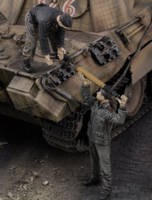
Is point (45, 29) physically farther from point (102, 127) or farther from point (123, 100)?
point (102, 127)

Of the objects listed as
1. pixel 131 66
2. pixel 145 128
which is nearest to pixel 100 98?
pixel 131 66

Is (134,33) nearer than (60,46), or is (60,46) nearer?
(60,46)

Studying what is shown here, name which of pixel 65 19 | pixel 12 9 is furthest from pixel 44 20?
pixel 12 9

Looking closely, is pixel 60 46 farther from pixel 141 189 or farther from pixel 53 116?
pixel 141 189

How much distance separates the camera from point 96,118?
799 centimetres

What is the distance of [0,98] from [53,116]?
1.35 m

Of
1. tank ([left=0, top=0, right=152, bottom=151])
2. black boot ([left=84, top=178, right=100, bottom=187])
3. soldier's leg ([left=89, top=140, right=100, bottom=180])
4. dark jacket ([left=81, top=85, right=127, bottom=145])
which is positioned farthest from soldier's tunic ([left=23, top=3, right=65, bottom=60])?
black boot ([left=84, top=178, right=100, bottom=187])

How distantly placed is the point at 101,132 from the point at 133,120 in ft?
9.09

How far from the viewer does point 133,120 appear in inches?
421

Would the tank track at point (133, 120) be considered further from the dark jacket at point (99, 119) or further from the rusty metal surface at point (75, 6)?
the rusty metal surface at point (75, 6)

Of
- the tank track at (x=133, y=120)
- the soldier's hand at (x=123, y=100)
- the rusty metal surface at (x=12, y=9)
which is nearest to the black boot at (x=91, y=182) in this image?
the tank track at (x=133, y=120)

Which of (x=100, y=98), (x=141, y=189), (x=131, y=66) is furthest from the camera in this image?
(x=131, y=66)

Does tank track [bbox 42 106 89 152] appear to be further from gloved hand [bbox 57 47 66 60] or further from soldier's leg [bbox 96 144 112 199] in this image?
gloved hand [bbox 57 47 66 60]

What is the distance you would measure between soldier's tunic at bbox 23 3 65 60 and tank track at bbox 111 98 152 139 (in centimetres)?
252
